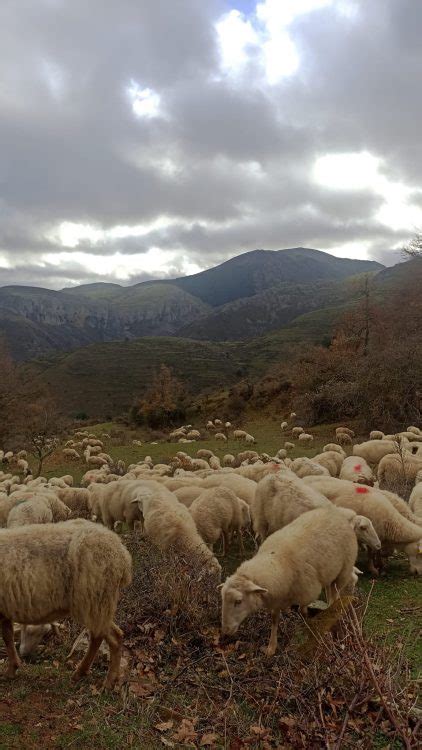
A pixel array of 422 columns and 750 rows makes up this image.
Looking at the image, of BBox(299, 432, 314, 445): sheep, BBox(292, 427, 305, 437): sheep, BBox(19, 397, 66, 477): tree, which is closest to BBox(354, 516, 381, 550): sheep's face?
BBox(19, 397, 66, 477): tree

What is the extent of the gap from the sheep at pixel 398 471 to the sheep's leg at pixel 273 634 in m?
7.87

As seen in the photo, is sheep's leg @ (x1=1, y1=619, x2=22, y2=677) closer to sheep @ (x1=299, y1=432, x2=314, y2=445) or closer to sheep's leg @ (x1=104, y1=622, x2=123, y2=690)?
sheep's leg @ (x1=104, y1=622, x2=123, y2=690)

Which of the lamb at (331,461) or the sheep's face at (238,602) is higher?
the sheep's face at (238,602)

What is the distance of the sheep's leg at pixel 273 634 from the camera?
218 inches

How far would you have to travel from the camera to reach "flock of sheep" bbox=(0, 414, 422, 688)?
191 inches

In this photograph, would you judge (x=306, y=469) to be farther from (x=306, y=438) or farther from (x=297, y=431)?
(x=297, y=431)

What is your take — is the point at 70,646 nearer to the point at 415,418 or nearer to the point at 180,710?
the point at 180,710

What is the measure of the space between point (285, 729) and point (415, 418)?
72.6ft

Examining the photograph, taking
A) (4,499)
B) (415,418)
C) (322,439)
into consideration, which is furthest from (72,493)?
(415,418)

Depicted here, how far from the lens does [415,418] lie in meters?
24.1

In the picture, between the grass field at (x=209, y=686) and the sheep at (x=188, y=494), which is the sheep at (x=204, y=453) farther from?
the grass field at (x=209, y=686)

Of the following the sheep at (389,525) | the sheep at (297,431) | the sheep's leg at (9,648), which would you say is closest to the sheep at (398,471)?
the sheep at (389,525)

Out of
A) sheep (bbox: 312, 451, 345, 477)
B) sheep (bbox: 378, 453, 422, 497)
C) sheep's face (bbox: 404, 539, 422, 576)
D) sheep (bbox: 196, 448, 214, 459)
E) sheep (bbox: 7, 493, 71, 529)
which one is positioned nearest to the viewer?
sheep's face (bbox: 404, 539, 422, 576)

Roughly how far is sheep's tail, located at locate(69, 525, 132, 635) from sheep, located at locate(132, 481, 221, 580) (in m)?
2.17
